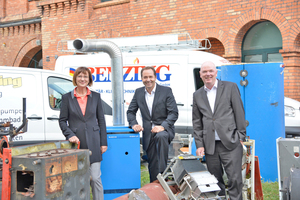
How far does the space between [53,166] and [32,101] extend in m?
3.70

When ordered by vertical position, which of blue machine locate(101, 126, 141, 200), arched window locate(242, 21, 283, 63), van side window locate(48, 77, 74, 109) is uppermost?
arched window locate(242, 21, 283, 63)

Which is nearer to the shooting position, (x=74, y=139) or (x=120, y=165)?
(x=74, y=139)

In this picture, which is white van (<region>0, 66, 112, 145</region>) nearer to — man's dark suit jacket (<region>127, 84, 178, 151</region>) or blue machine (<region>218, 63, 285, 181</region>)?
man's dark suit jacket (<region>127, 84, 178, 151</region>)

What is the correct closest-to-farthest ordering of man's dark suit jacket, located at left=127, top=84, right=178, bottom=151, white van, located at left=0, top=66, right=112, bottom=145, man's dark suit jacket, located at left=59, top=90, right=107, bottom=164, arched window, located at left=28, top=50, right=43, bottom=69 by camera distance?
man's dark suit jacket, located at left=59, top=90, right=107, bottom=164
man's dark suit jacket, located at left=127, top=84, right=178, bottom=151
white van, located at left=0, top=66, right=112, bottom=145
arched window, located at left=28, top=50, right=43, bottom=69

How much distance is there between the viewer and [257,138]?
5.89 metres

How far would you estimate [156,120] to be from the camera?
436 centimetres

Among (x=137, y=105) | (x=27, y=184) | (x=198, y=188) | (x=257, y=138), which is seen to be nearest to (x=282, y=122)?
(x=257, y=138)

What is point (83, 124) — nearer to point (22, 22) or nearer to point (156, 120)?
point (156, 120)

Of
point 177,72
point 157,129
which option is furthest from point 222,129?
point 177,72

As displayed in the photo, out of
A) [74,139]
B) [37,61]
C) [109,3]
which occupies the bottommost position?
[74,139]

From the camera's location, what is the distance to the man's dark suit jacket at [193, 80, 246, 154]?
3.75 m

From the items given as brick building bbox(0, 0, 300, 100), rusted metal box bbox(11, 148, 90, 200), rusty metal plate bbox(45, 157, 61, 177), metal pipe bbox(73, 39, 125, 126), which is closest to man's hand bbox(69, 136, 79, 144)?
rusted metal box bbox(11, 148, 90, 200)

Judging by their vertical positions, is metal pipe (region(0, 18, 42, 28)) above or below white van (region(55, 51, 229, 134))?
above

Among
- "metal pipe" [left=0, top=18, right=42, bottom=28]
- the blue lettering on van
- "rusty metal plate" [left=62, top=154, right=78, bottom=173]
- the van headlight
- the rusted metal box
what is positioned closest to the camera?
the rusted metal box
